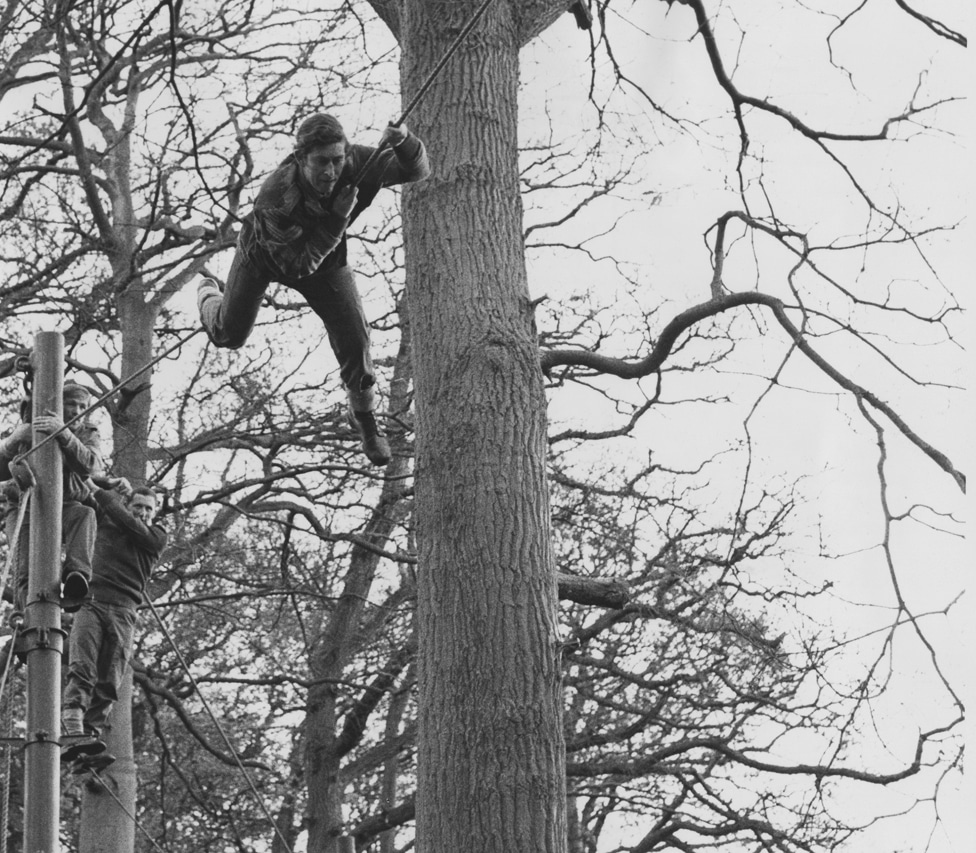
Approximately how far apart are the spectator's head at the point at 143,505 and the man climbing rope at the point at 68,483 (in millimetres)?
609

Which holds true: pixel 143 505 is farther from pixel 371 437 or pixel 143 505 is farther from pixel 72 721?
pixel 371 437

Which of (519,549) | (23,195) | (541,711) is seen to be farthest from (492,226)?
(23,195)

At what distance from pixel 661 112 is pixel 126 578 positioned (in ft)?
14.0

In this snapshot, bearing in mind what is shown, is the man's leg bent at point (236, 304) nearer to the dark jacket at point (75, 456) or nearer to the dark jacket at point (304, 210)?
the dark jacket at point (304, 210)

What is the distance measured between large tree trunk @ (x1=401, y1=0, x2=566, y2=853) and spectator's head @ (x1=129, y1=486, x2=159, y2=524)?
285cm

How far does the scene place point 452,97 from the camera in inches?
258

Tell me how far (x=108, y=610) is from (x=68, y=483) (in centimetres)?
103

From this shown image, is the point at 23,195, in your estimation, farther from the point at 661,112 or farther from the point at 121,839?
the point at 661,112

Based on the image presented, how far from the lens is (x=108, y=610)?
26.7 feet

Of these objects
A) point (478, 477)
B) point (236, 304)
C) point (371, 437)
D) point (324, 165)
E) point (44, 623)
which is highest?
point (324, 165)

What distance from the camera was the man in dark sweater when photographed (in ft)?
25.6

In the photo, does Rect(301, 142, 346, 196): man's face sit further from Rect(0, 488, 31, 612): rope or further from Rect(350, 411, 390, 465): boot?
Rect(0, 488, 31, 612): rope

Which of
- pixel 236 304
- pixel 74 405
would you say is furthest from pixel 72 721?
pixel 236 304

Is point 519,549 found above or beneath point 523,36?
beneath
